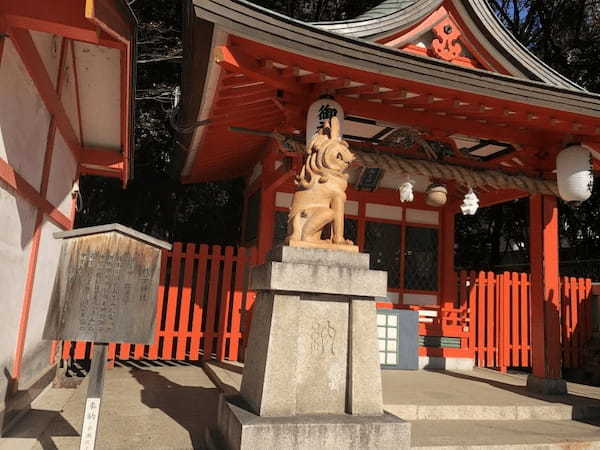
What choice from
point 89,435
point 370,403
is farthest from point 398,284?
point 89,435

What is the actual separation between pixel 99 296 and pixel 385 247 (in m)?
6.79

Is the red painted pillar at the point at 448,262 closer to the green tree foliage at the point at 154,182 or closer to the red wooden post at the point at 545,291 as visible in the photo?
the red wooden post at the point at 545,291

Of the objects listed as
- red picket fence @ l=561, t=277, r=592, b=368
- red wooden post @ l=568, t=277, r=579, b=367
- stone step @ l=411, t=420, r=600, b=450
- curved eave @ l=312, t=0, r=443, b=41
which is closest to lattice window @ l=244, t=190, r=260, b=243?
curved eave @ l=312, t=0, r=443, b=41

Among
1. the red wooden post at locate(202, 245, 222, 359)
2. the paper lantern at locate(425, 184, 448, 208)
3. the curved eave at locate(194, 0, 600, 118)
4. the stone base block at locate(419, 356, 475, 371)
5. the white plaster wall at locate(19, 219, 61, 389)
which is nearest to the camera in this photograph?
the curved eave at locate(194, 0, 600, 118)

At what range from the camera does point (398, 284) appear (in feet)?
29.9

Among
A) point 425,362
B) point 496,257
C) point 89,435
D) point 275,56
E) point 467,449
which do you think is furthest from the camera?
point 496,257

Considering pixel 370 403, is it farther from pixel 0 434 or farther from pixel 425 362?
pixel 425 362

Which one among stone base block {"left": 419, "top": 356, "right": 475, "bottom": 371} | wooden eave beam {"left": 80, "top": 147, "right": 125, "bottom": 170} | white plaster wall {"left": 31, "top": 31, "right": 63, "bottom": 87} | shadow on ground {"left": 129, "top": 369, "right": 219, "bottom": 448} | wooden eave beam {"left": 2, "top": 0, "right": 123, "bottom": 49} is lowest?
shadow on ground {"left": 129, "top": 369, "right": 219, "bottom": 448}

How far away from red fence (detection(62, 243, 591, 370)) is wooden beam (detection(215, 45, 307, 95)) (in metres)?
3.64

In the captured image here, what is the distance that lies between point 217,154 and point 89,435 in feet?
21.2

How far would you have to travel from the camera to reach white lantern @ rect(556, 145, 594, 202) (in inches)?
243

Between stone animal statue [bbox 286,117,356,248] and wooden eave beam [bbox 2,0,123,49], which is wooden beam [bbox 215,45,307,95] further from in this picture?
wooden eave beam [bbox 2,0,123,49]

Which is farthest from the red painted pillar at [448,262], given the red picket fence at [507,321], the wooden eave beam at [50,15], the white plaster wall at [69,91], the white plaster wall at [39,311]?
the wooden eave beam at [50,15]

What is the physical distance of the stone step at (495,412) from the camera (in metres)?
5.13
